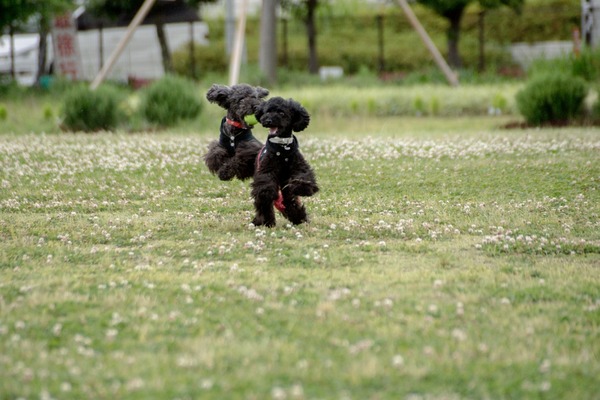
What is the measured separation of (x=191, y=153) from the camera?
1382cm

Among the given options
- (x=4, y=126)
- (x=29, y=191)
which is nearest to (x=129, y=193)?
(x=29, y=191)

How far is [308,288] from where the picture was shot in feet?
18.6

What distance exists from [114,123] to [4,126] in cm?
264

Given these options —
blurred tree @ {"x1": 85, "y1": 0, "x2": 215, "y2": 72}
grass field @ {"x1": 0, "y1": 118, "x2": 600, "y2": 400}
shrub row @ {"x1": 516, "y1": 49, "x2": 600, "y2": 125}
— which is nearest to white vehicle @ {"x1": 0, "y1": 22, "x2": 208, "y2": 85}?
blurred tree @ {"x1": 85, "y1": 0, "x2": 215, "y2": 72}

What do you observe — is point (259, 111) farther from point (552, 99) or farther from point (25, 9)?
point (25, 9)

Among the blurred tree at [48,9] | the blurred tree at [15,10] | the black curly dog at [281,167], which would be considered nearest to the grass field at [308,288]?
the black curly dog at [281,167]

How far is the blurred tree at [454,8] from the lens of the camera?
29828 mm

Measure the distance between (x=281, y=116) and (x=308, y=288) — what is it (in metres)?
2.50

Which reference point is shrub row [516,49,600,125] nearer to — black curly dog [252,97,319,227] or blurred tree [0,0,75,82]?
black curly dog [252,97,319,227]

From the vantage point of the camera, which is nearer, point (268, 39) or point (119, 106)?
point (119, 106)

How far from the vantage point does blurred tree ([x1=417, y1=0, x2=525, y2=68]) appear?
29.8 m

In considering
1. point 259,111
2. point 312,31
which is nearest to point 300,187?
point 259,111

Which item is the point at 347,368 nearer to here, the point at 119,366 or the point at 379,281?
the point at 119,366

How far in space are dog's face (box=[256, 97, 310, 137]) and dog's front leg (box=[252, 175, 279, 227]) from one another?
1.46 feet
